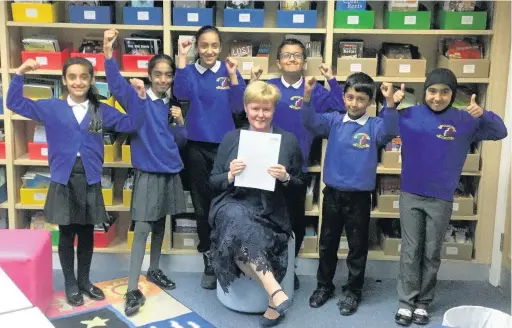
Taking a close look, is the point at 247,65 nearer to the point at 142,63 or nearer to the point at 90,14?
the point at 142,63

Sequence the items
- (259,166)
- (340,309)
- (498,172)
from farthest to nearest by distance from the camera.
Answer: (498,172)
(340,309)
(259,166)

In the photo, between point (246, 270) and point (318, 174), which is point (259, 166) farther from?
point (318, 174)

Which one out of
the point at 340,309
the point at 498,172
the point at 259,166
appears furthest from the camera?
the point at 498,172

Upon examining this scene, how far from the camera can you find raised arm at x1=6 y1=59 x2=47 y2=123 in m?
3.26

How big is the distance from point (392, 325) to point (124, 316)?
140 cm

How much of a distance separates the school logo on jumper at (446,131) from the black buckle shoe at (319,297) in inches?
42.3

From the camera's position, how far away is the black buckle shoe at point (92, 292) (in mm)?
3684

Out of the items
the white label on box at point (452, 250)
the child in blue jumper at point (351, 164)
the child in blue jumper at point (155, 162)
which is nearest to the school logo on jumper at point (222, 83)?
the child in blue jumper at point (155, 162)

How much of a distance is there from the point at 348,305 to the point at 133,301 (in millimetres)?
1147

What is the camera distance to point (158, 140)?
11.7 feet

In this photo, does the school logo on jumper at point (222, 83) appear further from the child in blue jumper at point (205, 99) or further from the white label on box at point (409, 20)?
the white label on box at point (409, 20)

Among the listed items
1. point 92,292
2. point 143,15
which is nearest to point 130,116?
point 143,15

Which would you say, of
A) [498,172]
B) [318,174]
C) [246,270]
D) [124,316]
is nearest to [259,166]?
[246,270]

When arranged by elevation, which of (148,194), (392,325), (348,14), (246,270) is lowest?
(392,325)
